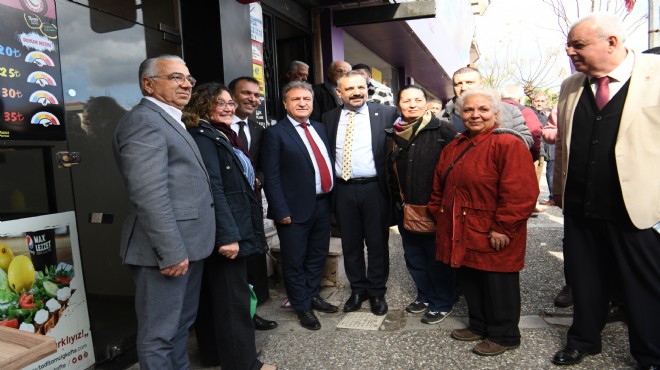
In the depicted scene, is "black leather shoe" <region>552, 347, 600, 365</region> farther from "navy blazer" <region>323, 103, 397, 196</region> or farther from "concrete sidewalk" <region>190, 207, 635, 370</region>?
"navy blazer" <region>323, 103, 397, 196</region>

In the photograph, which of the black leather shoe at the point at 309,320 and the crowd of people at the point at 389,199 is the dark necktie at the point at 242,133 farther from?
the black leather shoe at the point at 309,320

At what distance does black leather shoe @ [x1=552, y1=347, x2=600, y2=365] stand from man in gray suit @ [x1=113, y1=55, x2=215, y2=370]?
2190 millimetres

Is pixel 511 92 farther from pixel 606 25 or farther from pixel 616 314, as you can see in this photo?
pixel 616 314

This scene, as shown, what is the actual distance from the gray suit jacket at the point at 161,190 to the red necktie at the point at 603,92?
227 centimetres

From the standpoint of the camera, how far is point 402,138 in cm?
359

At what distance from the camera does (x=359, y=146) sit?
3.71 meters

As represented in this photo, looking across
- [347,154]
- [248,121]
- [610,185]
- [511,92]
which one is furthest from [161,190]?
[511,92]

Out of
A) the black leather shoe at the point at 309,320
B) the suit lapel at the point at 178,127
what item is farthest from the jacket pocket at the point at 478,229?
the suit lapel at the point at 178,127

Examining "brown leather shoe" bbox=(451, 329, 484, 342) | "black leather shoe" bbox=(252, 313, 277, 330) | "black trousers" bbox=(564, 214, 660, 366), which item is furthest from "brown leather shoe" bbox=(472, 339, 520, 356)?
"black leather shoe" bbox=(252, 313, 277, 330)

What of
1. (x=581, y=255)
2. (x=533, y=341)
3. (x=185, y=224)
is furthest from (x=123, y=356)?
(x=581, y=255)

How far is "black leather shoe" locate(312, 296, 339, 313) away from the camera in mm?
3861

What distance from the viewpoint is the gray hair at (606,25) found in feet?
8.47

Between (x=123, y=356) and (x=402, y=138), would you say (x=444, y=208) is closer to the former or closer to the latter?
(x=402, y=138)

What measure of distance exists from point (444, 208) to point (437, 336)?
930mm
